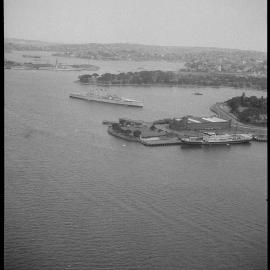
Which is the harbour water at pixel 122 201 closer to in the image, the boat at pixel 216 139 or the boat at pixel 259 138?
the boat at pixel 216 139

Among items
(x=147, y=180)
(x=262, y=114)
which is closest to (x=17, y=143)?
(x=147, y=180)

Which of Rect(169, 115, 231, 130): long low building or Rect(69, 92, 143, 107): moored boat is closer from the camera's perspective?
Rect(169, 115, 231, 130): long low building

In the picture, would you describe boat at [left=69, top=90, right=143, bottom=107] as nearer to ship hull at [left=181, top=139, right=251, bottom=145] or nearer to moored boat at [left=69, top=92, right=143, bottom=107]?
moored boat at [left=69, top=92, right=143, bottom=107]

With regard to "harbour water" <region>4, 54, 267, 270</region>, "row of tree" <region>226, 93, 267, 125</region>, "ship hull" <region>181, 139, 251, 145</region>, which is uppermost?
"row of tree" <region>226, 93, 267, 125</region>

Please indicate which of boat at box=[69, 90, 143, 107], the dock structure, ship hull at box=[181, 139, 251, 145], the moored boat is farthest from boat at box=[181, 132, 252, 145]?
boat at box=[69, 90, 143, 107]

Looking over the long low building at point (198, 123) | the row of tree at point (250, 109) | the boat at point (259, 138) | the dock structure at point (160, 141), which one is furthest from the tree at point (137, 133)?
the row of tree at point (250, 109)

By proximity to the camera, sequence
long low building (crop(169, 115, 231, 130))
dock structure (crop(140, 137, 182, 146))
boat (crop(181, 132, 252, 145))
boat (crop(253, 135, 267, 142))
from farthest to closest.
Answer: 1. long low building (crop(169, 115, 231, 130))
2. boat (crop(253, 135, 267, 142))
3. boat (crop(181, 132, 252, 145))
4. dock structure (crop(140, 137, 182, 146))

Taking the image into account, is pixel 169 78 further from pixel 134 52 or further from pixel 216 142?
pixel 216 142
